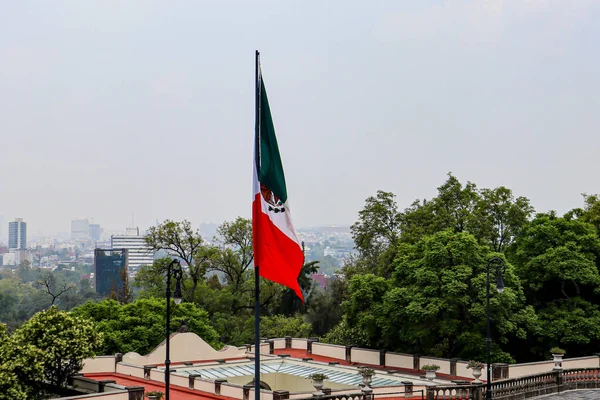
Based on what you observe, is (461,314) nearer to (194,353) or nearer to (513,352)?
(513,352)

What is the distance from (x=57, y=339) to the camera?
30.6 meters

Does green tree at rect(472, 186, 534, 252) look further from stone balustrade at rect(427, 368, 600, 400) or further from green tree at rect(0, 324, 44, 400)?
green tree at rect(0, 324, 44, 400)

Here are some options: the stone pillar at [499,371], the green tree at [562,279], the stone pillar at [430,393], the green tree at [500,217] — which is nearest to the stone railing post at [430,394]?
the stone pillar at [430,393]

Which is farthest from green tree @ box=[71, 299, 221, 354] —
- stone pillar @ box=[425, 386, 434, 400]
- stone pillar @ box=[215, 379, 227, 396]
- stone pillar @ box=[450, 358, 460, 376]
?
stone pillar @ box=[425, 386, 434, 400]

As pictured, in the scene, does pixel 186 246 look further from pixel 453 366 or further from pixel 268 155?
pixel 268 155

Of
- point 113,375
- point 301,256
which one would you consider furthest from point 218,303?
point 301,256

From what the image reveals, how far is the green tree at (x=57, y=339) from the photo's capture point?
30500 millimetres

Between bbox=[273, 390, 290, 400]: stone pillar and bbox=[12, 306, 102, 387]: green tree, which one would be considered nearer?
bbox=[273, 390, 290, 400]: stone pillar

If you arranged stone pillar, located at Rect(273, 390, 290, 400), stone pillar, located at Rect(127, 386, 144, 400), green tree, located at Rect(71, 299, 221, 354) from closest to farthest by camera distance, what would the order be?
stone pillar, located at Rect(273, 390, 290, 400) < stone pillar, located at Rect(127, 386, 144, 400) < green tree, located at Rect(71, 299, 221, 354)

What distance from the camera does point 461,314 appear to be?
41.0m

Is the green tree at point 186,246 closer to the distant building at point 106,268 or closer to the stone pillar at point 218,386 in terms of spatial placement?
the stone pillar at point 218,386

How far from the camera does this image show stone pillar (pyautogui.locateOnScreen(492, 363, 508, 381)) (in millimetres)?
34656

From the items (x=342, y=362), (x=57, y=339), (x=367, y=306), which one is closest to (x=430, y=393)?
(x=57, y=339)

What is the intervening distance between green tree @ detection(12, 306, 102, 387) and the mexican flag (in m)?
19.3
